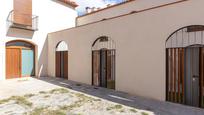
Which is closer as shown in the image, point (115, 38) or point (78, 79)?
point (115, 38)

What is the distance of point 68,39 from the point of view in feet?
34.4

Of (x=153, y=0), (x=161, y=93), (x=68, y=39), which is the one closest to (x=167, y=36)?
(x=161, y=93)

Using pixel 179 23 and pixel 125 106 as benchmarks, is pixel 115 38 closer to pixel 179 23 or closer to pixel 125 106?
pixel 179 23

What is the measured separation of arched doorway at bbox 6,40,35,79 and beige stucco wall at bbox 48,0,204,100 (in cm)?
578

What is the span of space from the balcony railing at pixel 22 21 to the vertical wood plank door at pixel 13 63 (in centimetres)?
171

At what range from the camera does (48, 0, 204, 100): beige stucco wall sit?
17.8ft

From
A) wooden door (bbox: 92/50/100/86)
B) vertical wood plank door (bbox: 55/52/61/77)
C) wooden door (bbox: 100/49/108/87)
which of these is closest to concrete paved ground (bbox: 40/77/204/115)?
wooden door (bbox: 100/49/108/87)

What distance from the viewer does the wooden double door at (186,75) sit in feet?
17.4

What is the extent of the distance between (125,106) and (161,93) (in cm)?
161

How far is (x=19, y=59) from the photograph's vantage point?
11211 millimetres

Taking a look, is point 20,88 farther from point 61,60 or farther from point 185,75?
point 185,75

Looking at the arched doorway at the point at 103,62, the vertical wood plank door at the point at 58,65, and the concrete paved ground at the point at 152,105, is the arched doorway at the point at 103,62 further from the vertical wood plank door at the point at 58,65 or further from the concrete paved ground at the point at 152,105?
the vertical wood plank door at the point at 58,65

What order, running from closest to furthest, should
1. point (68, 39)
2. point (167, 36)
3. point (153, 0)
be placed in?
point (167, 36) → point (153, 0) → point (68, 39)

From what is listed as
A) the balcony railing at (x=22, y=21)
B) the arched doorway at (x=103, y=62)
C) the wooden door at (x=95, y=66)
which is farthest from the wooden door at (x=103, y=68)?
the balcony railing at (x=22, y=21)
